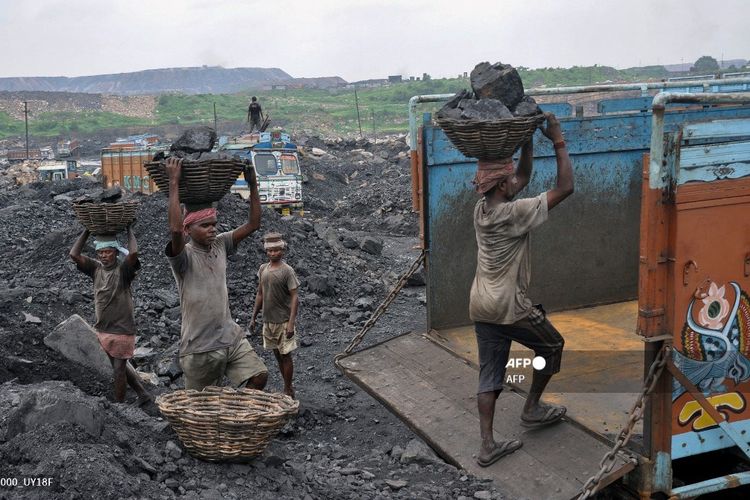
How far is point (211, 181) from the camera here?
464 cm

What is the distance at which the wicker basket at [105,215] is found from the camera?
5727 millimetres

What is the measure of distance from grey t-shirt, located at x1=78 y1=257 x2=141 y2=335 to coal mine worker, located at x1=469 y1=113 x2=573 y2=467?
2870 millimetres

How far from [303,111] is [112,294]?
5856cm

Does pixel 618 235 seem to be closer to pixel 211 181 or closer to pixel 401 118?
pixel 211 181

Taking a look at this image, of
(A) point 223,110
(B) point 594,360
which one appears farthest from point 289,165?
(A) point 223,110

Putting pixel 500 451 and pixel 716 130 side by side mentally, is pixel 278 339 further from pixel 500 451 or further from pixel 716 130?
pixel 716 130

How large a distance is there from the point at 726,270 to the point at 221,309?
2872 mm

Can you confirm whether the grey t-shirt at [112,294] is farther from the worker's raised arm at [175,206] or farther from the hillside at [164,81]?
the hillside at [164,81]

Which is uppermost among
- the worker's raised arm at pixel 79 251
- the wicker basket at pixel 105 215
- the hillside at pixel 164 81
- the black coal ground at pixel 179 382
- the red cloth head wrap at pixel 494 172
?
the hillside at pixel 164 81

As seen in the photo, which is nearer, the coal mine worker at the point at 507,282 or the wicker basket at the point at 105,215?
the coal mine worker at the point at 507,282

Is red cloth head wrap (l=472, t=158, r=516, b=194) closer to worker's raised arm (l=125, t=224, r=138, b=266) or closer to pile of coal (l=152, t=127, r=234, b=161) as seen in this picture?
Answer: pile of coal (l=152, t=127, r=234, b=161)

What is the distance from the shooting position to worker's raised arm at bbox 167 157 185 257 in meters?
4.35

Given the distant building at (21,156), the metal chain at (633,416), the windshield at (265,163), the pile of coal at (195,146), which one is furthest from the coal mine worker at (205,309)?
the distant building at (21,156)

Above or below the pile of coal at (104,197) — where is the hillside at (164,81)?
above
